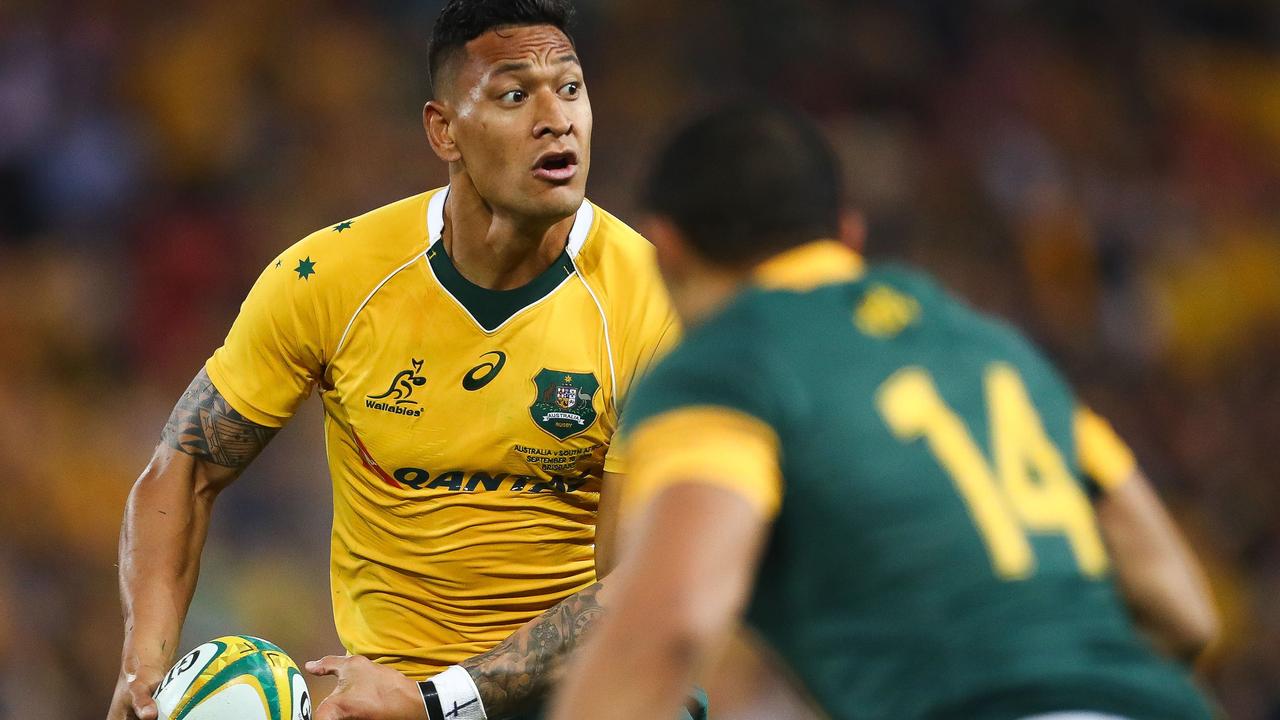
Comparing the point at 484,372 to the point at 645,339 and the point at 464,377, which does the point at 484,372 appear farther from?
the point at 645,339

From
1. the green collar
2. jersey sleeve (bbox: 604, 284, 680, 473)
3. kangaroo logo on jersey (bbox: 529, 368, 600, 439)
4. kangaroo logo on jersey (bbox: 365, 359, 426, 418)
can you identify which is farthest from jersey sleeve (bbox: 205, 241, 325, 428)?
jersey sleeve (bbox: 604, 284, 680, 473)

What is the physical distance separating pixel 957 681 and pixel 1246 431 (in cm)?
992

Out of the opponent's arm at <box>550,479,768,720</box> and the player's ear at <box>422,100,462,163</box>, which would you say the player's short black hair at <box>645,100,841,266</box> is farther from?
the player's ear at <box>422,100,462,163</box>

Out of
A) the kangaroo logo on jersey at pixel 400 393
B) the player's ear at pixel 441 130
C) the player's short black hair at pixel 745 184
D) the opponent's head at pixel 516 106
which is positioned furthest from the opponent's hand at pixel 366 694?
the player's short black hair at pixel 745 184

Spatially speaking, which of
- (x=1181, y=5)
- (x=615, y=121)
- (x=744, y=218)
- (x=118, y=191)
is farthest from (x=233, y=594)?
(x=1181, y=5)

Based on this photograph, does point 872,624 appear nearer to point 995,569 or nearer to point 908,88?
Answer: point 995,569

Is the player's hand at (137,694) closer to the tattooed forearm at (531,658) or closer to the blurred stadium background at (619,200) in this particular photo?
the tattooed forearm at (531,658)

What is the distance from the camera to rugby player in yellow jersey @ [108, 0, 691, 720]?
4668 millimetres

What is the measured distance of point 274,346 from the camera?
474cm

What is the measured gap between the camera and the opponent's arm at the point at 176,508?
4613 mm

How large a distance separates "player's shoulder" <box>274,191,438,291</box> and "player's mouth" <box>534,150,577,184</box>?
418mm

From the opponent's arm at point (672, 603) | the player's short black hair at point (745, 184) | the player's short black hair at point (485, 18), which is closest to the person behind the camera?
the opponent's arm at point (672, 603)

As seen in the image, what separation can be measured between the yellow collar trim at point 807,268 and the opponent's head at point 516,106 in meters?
2.01

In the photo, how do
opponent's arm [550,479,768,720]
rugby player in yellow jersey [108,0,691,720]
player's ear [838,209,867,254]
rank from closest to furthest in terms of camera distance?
opponent's arm [550,479,768,720], player's ear [838,209,867,254], rugby player in yellow jersey [108,0,691,720]
